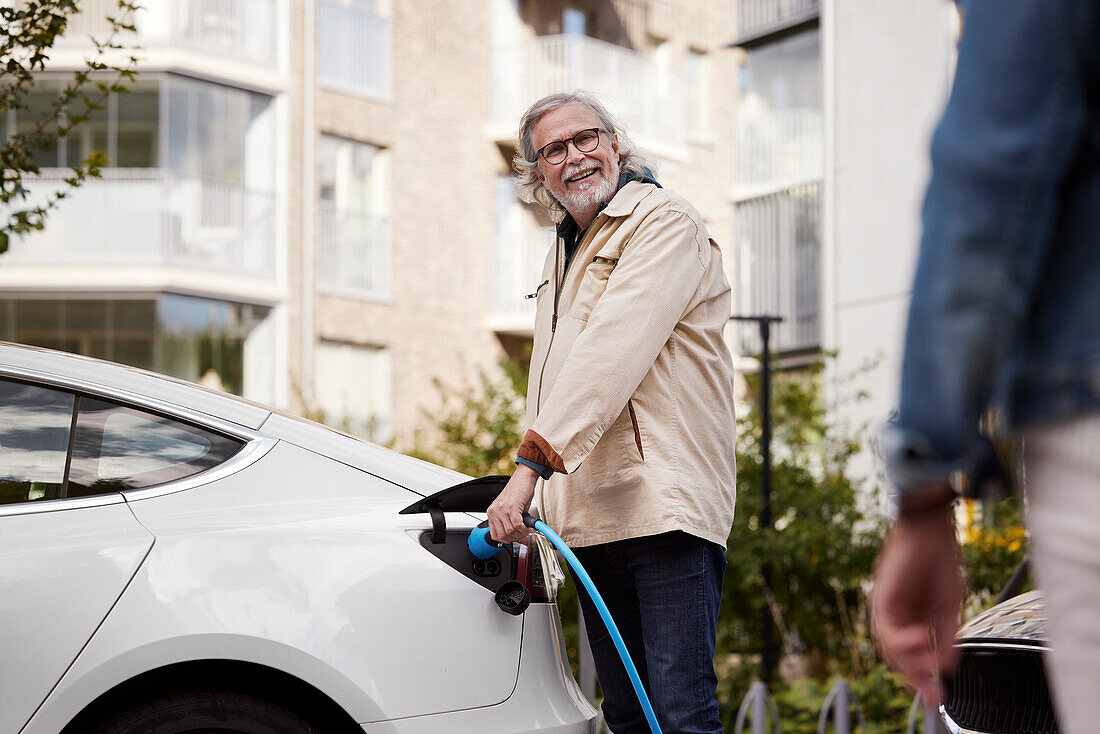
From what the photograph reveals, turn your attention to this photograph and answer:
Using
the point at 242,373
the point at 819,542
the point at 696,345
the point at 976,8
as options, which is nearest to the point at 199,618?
the point at 696,345

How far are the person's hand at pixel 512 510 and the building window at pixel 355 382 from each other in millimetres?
17133

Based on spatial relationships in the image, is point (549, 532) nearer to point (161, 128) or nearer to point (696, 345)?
point (696, 345)

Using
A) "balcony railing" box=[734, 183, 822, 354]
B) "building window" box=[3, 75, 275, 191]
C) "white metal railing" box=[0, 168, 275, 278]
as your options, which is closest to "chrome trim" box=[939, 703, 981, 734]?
"balcony railing" box=[734, 183, 822, 354]

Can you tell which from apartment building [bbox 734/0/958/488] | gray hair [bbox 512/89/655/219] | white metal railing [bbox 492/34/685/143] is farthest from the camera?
white metal railing [bbox 492/34/685/143]

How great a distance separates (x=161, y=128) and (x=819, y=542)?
1483 cm

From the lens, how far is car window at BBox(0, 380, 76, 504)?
Answer: 2879mm

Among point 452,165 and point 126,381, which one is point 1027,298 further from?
point 452,165

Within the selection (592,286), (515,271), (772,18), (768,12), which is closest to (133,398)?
(592,286)

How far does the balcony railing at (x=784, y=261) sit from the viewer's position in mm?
16141

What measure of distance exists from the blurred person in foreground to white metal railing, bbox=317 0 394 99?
2042 cm

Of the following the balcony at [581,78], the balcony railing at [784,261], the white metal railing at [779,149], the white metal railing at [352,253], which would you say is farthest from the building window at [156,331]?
the white metal railing at [779,149]

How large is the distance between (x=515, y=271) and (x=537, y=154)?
18.9 meters

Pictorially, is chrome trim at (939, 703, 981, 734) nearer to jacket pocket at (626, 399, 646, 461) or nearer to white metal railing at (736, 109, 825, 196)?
jacket pocket at (626, 399, 646, 461)

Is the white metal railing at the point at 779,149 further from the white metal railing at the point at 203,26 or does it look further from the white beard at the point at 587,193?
the white beard at the point at 587,193
